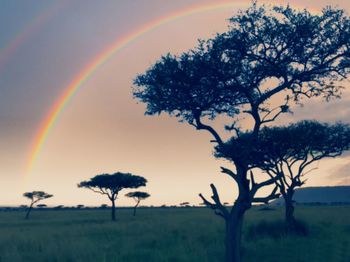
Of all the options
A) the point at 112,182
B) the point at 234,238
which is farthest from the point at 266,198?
the point at 112,182

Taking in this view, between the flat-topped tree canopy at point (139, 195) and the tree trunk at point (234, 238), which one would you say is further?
the flat-topped tree canopy at point (139, 195)

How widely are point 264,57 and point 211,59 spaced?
2.11 m

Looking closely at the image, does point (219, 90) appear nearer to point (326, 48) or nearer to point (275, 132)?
point (326, 48)

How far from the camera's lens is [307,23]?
14875mm

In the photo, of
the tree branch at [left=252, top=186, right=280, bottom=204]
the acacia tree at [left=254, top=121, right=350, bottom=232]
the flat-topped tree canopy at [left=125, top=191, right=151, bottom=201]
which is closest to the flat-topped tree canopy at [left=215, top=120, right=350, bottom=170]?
the acacia tree at [left=254, top=121, right=350, bottom=232]

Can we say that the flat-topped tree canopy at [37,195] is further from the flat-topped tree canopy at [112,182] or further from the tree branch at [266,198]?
the tree branch at [266,198]

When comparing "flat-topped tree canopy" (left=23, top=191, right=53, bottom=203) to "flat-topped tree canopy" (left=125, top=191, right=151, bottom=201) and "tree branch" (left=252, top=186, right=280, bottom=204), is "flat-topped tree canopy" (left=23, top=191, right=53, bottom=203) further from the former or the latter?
"tree branch" (left=252, top=186, right=280, bottom=204)

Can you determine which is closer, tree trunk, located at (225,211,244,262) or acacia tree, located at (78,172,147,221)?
tree trunk, located at (225,211,244,262)

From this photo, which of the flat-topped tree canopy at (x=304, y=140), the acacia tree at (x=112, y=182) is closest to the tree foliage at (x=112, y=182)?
the acacia tree at (x=112, y=182)

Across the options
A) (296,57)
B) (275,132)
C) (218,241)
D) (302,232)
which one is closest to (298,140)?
(275,132)

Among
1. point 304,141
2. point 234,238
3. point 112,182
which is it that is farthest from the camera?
point 112,182

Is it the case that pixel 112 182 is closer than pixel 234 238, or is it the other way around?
pixel 234 238

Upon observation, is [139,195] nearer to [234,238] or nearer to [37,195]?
[37,195]

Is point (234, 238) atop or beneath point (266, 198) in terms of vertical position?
beneath
